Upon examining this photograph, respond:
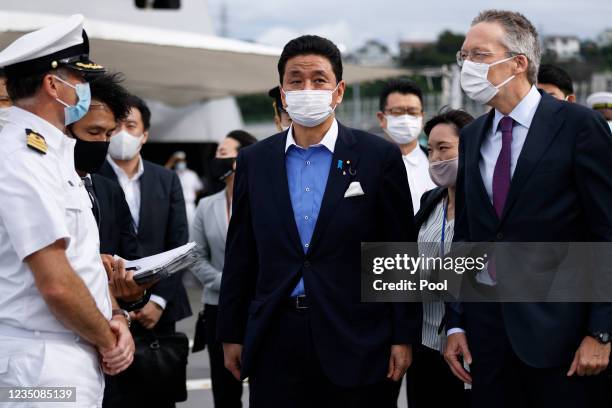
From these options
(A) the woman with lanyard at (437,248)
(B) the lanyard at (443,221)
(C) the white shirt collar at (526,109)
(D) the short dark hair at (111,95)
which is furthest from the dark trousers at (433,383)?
(D) the short dark hair at (111,95)

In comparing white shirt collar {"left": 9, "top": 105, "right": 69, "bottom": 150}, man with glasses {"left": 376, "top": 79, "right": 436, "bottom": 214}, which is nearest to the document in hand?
white shirt collar {"left": 9, "top": 105, "right": 69, "bottom": 150}

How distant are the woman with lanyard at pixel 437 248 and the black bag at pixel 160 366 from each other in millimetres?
1385

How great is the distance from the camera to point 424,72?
13.5 meters

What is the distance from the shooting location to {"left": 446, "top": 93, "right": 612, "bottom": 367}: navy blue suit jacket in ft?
12.4

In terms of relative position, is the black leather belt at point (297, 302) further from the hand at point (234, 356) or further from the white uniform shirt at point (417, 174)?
the white uniform shirt at point (417, 174)

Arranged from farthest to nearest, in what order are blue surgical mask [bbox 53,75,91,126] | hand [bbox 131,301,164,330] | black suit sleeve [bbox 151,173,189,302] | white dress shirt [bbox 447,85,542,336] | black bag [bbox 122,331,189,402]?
1. black suit sleeve [bbox 151,173,189,302]
2. hand [bbox 131,301,164,330]
3. black bag [bbox 122,331,189,402]
4. white dress shirt [bbox 447,85,542,336]
5. blue surgical mask [bbox 53,75,91,126]

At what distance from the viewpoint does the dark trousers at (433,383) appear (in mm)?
5000

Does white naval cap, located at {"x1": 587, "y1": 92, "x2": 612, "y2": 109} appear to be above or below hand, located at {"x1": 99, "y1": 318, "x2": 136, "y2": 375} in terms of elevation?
above

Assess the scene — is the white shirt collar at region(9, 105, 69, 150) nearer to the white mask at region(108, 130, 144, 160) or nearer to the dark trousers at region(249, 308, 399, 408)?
the dark trousers at region(249, 308, 399, 408)

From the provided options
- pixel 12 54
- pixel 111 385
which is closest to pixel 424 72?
pixel 111 385

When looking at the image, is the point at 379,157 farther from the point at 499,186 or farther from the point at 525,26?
the point at 525,26

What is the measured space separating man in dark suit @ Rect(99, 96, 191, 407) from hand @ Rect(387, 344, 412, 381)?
2145 mm

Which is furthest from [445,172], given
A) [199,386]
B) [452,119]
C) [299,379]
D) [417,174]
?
[199,386]

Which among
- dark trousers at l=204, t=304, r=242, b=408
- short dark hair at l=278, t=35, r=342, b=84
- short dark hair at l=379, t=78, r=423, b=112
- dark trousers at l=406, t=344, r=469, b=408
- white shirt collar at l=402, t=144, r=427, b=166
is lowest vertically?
dark trousers at l=204, t=304, r=242, b=408
